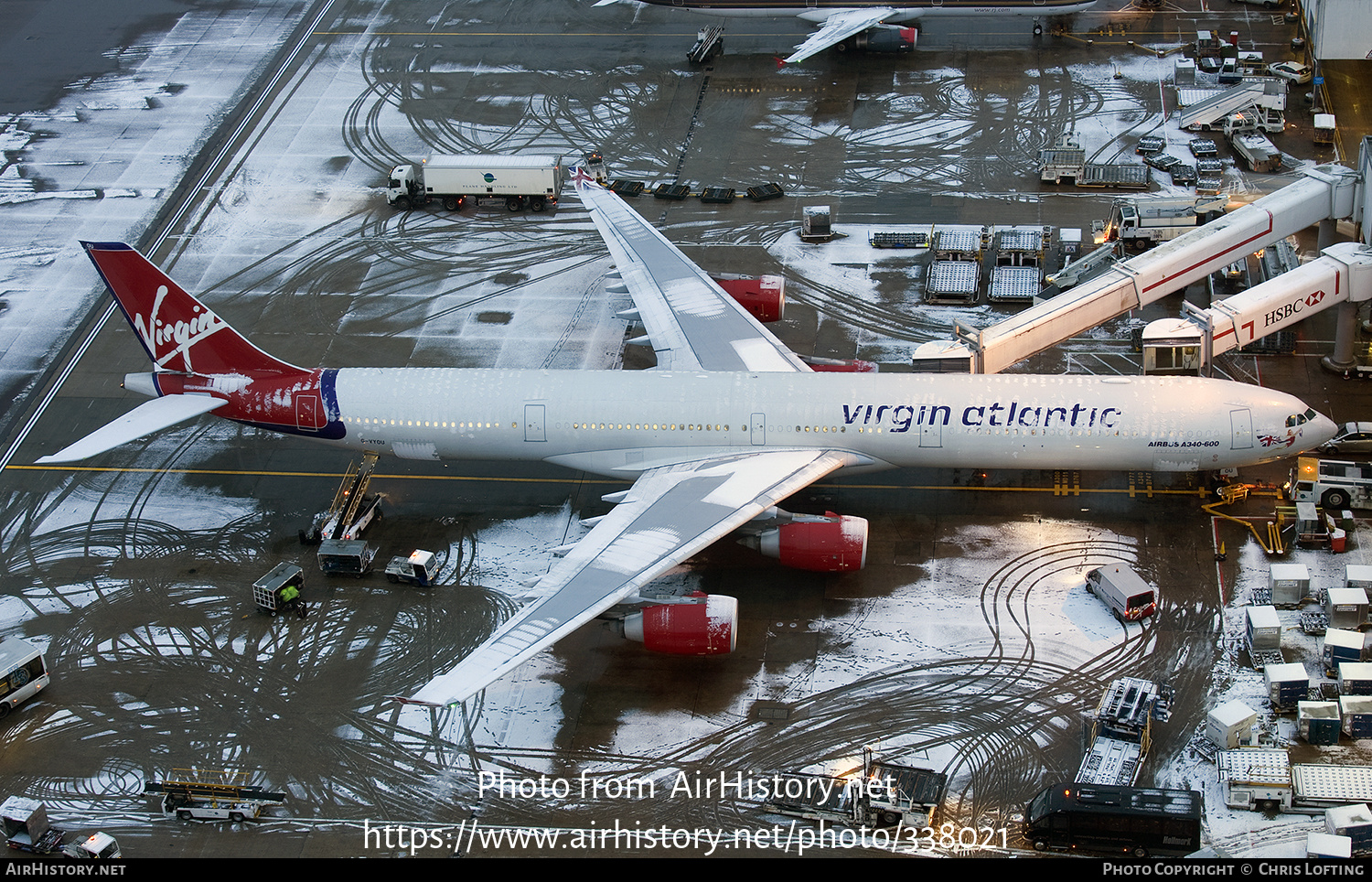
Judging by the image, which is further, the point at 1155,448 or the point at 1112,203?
the point at 1112,203

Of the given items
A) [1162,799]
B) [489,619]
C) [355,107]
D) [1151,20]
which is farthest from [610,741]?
[1151,20]

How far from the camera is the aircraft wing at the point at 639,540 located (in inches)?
1452

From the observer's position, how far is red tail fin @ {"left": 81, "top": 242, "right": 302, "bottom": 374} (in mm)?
47750

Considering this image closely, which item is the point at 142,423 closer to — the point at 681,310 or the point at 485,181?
the point at 681,310

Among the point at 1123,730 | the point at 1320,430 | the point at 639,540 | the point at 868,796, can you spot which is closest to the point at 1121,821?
the point at 1123,730

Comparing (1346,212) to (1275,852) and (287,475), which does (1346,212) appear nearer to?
(1275,852)

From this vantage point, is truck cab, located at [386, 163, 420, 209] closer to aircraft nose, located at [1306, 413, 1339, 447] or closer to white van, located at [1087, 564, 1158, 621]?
white van, located at [1087, 564, 1158, 621]

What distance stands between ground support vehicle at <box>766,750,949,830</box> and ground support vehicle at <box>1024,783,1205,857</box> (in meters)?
2.87

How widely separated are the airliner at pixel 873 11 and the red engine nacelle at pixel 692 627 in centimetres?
4207

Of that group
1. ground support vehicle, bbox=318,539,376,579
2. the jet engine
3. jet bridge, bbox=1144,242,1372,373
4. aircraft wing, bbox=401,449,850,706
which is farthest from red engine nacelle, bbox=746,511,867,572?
the jet engine

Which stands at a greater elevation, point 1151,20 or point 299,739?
point 1151,20

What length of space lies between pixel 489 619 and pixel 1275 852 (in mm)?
23190

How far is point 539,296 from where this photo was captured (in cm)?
6153

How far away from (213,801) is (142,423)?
14.2m
